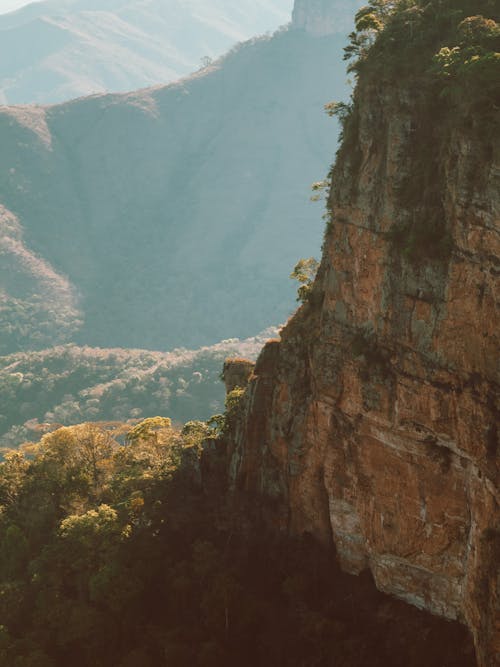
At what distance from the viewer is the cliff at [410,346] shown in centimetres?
2080

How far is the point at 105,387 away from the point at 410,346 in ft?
428

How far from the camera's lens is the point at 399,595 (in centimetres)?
2773

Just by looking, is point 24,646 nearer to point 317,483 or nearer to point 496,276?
point 317,483

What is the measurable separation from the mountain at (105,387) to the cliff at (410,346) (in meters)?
102

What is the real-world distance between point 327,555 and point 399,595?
413cm

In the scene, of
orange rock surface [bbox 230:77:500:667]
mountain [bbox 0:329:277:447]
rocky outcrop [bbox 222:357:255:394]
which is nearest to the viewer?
orange rock surface [bbox 230:77:500:667]

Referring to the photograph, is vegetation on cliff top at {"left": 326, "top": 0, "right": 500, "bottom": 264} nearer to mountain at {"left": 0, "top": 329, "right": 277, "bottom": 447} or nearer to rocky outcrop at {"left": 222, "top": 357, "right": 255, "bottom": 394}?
rocky outcrop at {"left": 222, "top": 357, "right": 255, "bottom": 394}

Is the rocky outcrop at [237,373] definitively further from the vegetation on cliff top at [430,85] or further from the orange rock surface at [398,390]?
the vegetation on cliff top at [430,85]

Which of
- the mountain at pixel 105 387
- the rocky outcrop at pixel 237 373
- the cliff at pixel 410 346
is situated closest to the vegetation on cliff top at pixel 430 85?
the cliff at pixel 410 346

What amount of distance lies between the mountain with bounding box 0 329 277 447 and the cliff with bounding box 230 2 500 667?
102m

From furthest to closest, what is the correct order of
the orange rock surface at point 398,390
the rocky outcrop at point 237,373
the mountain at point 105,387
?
the mountain at point 105,387 → the rocky outcrop at point 237,373 → the orange rock surface at point 398,390

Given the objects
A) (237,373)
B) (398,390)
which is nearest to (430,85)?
(398,390)

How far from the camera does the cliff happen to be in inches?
819

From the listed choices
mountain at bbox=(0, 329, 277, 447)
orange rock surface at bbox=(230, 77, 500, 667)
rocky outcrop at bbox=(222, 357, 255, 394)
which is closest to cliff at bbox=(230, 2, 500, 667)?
orange rock surface at bbox=(230, 77, 500, 667)
